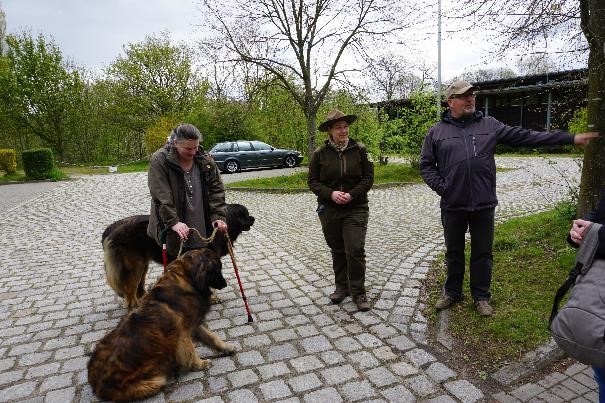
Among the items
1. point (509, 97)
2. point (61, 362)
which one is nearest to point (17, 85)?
A: point (61, 362)

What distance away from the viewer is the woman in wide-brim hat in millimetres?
4367

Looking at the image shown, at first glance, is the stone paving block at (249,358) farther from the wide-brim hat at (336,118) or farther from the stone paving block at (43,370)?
the wide-brim hat at (336,118)

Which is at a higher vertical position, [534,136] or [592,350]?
[534,136]

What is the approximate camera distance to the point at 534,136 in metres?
3.70

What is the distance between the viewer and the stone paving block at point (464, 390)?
292cm

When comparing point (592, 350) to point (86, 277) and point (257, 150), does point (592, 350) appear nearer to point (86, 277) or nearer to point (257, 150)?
point (86, 277)

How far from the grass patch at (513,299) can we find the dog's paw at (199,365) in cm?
214

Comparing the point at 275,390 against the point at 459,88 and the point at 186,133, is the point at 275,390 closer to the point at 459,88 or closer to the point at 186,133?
the point at 186,133

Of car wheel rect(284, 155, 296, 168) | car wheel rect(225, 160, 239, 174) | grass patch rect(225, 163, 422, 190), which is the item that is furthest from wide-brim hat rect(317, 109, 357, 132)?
car wheel rect(284, 155, 296, 168)

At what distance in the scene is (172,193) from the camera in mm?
3811

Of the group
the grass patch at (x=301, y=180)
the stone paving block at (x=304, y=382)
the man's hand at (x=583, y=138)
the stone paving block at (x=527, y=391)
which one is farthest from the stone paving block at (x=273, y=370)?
the grass patch at (x=301, y=180)

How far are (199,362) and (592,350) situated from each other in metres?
2.74

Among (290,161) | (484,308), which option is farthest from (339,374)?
(290,161)

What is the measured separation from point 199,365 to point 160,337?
0.53m
